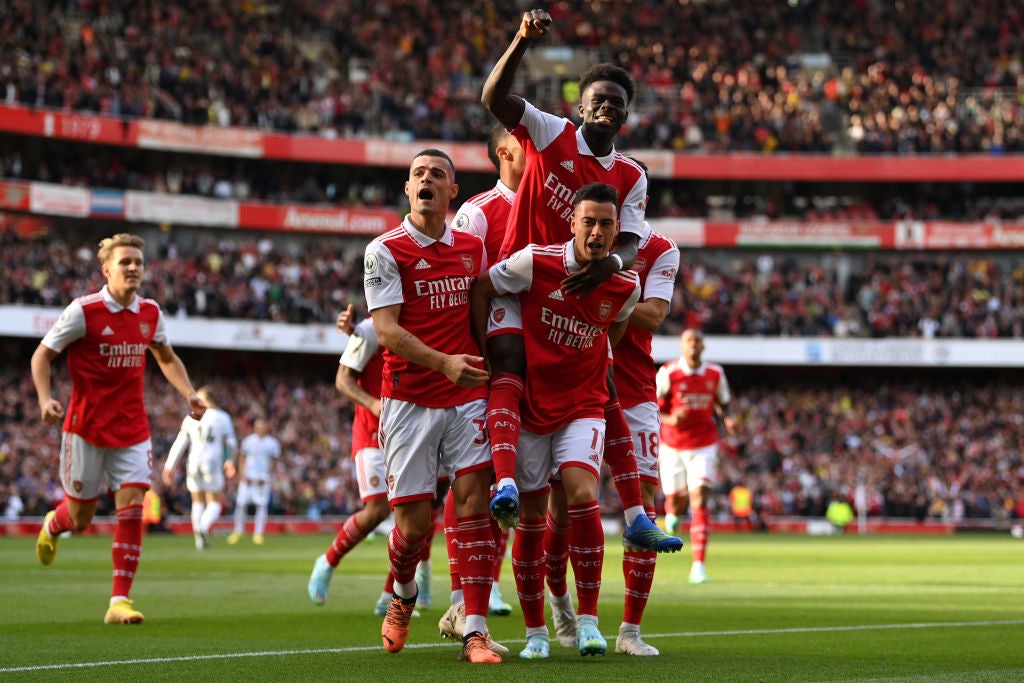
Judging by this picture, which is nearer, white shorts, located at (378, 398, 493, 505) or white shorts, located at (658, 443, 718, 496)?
white shorts, located at (378, 398, 493, 505)

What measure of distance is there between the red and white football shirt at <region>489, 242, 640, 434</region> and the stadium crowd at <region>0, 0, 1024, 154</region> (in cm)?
3779

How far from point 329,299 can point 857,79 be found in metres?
21.1

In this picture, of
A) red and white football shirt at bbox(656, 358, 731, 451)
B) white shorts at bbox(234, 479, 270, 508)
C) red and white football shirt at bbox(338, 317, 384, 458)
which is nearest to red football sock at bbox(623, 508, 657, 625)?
red and white football shirt at bbox(338, 317, 384, 458)

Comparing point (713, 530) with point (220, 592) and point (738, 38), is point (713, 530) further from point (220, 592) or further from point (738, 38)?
point (220, 592)

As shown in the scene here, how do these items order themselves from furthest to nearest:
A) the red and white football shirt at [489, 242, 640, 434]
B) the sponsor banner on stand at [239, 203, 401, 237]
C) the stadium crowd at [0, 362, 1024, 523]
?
the sponsor banner on stand at [239, 203, 401, 237], the stadium crowd at [0, 362, 1024, 523], the red and white football shirt at [489, 242, 640, 434]

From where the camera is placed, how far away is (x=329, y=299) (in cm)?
4544

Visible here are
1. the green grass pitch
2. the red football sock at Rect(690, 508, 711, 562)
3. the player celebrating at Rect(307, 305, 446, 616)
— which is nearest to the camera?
the green grass pitch

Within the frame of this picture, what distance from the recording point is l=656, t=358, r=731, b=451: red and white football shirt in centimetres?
1722

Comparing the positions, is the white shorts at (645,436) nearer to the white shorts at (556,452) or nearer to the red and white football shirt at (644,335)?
the red and white football shirt at (644,335)

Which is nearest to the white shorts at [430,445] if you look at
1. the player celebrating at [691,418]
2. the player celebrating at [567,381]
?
the player celebrating at [567,381]

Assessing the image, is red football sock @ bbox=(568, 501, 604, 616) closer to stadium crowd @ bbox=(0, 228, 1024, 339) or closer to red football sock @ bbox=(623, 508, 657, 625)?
red football sock @ bbox=(623, 508, 657, 625)

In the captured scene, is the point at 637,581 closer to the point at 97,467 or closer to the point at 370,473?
the point at 370,473

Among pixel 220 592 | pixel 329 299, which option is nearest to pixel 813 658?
pixel 220 592

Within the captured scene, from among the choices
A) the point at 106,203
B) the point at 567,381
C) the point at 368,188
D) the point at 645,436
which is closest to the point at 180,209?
the point at 106,203
